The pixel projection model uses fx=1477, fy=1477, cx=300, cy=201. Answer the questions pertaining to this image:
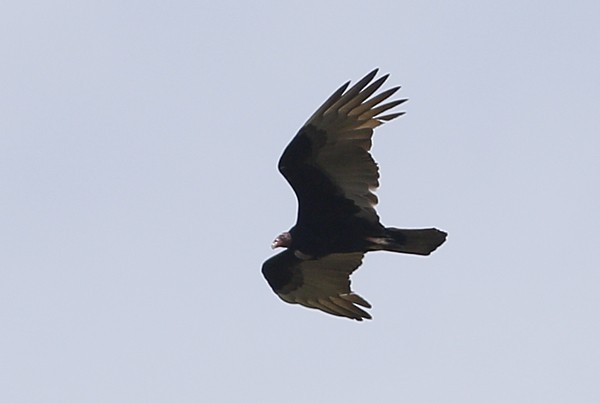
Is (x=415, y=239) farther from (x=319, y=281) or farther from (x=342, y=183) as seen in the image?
(x=319, y=281)

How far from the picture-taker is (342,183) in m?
15.5

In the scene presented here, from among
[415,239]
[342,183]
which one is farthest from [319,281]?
[415,239]

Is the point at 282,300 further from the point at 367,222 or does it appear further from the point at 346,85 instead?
the point at 346,85

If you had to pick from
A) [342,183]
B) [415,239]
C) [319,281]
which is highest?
[342,183]

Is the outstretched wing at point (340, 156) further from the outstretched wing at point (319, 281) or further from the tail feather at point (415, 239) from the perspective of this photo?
the outstretched wing at point (319, 281)

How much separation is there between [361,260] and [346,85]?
224 cm

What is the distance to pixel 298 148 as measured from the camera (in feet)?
50.5

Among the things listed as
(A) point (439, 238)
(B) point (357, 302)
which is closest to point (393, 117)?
(A) point (439, 238)

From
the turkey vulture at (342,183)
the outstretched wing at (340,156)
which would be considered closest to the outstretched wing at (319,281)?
the turkey vulture at (342,183)

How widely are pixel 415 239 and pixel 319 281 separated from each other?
6.11 ft

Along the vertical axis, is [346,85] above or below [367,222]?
above

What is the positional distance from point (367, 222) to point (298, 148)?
42.1 inches

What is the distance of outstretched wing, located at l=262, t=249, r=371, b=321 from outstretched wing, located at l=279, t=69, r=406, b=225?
37.2 inches

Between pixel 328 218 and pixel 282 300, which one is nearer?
pixel 328 218
